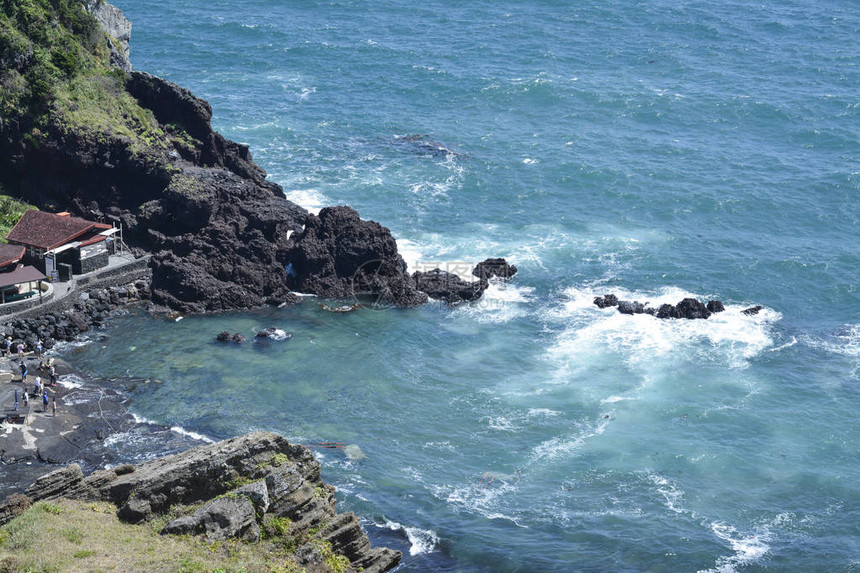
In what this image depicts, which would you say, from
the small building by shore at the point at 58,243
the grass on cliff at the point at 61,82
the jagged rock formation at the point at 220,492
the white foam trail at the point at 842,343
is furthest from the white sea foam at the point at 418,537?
the grass on cliff at the point at 61,82

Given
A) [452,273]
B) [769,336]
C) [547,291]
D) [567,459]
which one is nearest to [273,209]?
[452,273]

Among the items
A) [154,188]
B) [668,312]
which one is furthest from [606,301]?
[154,188]

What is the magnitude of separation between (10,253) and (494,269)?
41.1 m

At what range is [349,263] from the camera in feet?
295

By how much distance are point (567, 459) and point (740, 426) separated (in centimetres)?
1396

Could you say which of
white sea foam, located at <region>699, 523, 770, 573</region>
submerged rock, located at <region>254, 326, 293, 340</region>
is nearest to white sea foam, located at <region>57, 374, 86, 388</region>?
submerged rock, located at <region>254, 326, 293, 340</region>

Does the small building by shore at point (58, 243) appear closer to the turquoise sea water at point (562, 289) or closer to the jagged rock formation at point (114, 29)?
the turquoise sea water at point (562, 289)

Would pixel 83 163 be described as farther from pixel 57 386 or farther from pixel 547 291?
pixel 547 291

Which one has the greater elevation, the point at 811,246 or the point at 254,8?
the point at 254,8

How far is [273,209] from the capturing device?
93.4 m

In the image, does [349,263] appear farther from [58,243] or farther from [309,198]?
[58,243]

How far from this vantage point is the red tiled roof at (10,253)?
80.8 meters

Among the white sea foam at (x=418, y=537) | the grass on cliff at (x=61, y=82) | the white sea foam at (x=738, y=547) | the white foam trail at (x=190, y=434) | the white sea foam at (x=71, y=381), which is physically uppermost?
the grass on cliff at (x=61, y=82)

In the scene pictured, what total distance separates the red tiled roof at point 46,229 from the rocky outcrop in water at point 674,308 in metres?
44.6
